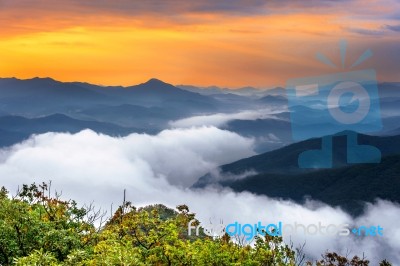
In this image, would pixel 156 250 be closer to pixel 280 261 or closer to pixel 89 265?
pixel 89 265

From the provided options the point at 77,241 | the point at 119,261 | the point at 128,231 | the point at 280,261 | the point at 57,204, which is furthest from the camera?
the point at 57,204

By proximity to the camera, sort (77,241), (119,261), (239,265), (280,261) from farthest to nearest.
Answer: (77,241) < (280,261) < (239,265) < (119,261)

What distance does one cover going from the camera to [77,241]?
29469 mm

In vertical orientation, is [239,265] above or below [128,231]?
below

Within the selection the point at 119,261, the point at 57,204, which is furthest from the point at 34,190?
the point at 119,261

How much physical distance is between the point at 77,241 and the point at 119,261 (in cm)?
953

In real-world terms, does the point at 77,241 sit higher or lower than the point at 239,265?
higher

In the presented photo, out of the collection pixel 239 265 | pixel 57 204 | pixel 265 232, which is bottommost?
pixel 239 265

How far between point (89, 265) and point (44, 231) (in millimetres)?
9407

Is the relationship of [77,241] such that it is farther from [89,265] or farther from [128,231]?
[89,265]

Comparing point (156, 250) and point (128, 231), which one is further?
point (128, 231)

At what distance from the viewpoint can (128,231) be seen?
32406 millimetres

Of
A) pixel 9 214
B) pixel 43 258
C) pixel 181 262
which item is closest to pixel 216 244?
pixel 181 262

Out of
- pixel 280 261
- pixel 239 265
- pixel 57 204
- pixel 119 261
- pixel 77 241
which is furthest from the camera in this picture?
pixel 57 204
